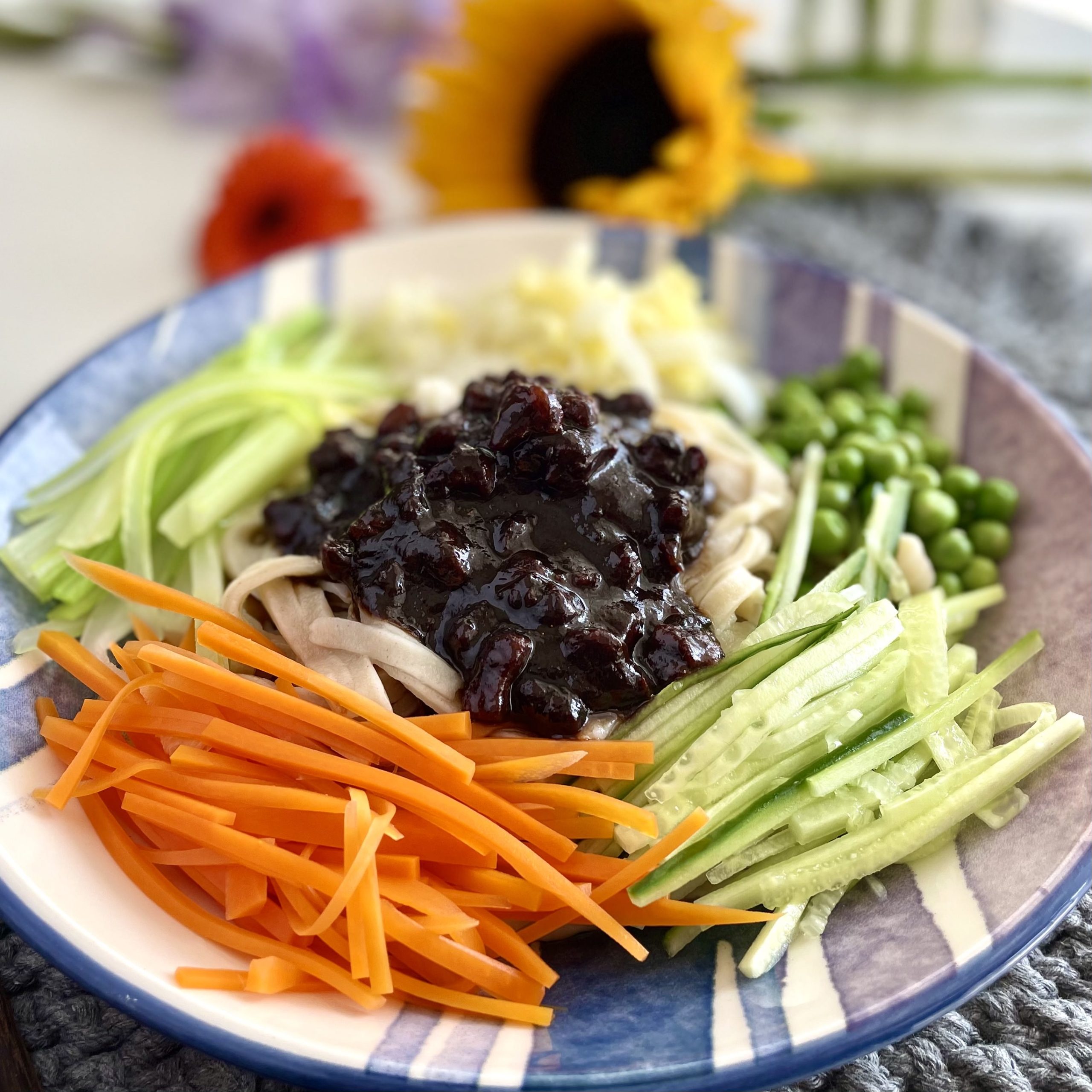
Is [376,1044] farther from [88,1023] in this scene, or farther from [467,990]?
[88,1023]

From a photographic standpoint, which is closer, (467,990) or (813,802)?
(467,990)

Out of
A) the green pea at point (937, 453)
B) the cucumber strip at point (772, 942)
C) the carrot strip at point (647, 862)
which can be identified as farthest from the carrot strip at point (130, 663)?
the green pea at point (937, 453)

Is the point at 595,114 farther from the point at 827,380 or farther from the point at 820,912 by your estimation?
the point at 820,912

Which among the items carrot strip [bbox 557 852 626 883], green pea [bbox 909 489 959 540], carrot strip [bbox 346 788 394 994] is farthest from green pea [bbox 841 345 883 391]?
carrot strip [bbox 346 788 394 994]

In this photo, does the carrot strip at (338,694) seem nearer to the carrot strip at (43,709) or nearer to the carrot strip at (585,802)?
the carrot strip at (585,802)

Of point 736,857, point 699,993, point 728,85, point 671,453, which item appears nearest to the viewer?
point 699,993

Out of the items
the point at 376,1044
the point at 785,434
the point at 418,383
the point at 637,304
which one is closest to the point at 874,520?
the point at 785,434
